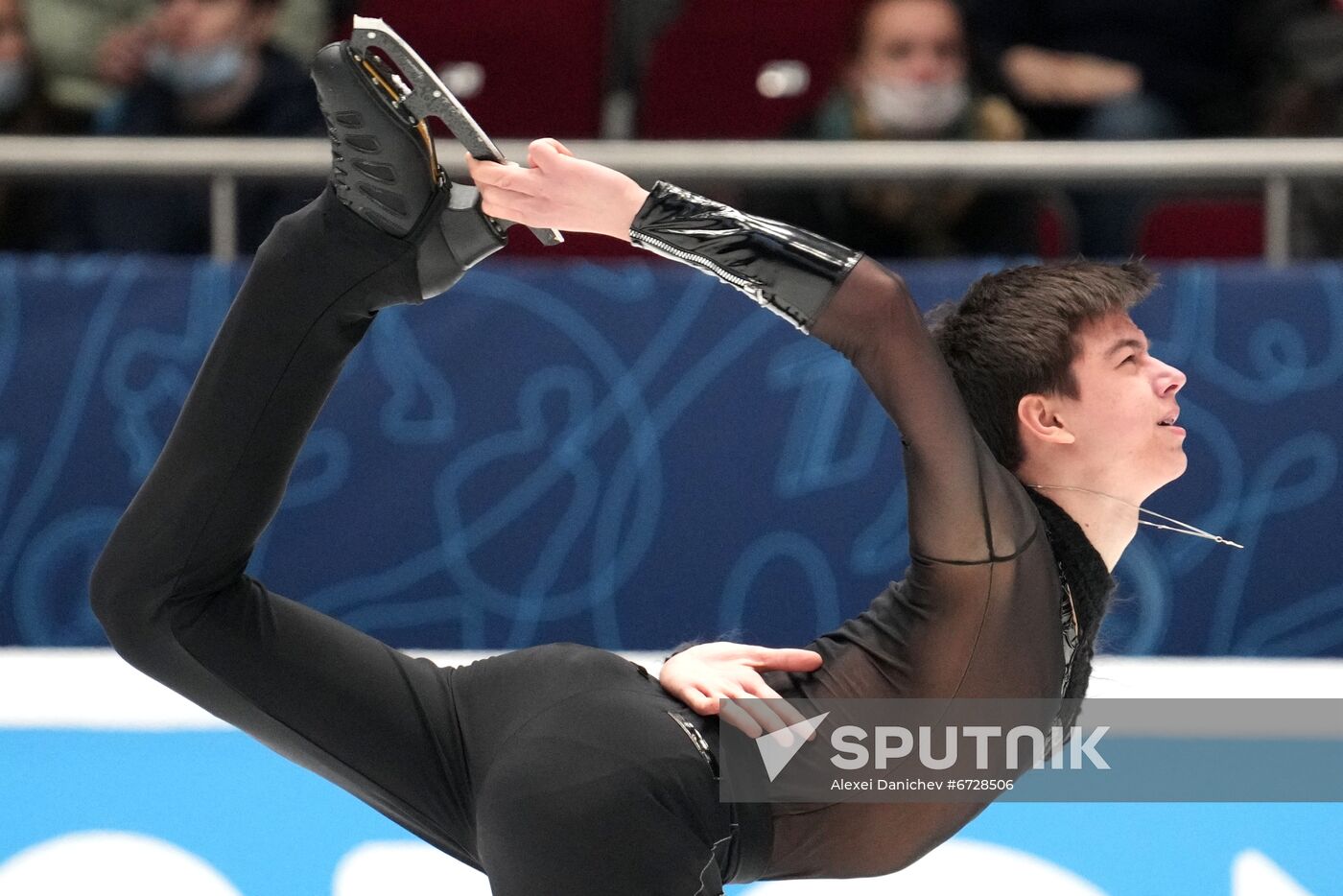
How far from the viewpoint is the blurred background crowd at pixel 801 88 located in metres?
3.11

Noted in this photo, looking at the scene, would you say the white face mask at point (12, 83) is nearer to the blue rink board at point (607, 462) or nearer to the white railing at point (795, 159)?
the white railing at point (795, 159)

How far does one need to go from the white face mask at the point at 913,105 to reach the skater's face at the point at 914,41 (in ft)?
0.04

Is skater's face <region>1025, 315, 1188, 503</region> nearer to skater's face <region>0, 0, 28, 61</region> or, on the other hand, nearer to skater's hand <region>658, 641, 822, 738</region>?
skater's hand <region>658, 641, 822, 738</region>

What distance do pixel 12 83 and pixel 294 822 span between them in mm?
1871

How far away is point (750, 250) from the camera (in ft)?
4.70

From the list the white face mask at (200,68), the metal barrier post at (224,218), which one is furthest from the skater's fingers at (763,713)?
the white face mask at (200,68)

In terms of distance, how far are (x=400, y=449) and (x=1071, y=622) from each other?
1.45 metres

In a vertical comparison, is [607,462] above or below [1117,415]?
above

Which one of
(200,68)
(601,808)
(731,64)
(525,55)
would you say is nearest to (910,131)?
(731,64)

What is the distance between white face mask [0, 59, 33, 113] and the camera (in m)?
3.19

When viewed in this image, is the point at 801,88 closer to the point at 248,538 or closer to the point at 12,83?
A: the point at 12,83

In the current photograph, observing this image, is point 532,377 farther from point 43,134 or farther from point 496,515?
point 43,134

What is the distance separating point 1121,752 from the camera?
2.08m

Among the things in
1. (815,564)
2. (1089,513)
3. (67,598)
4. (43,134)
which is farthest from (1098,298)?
(43,134)
